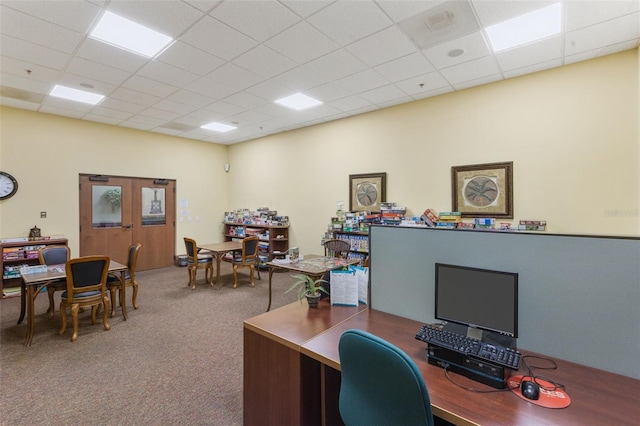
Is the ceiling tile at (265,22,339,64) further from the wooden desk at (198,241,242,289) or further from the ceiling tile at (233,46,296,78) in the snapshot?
the wooden desk at (198,241,242,289)

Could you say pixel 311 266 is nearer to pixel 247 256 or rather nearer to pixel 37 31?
pixel 247 256

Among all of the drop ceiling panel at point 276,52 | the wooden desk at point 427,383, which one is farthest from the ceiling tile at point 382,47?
the wooden desk at point 427,383

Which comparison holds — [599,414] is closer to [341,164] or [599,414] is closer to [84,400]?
[84,400]

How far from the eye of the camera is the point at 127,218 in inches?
254

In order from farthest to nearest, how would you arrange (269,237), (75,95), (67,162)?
(269,237), (67,162), (75,95)

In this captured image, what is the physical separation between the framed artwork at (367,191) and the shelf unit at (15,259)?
5550 millimetres

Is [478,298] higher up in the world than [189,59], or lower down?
lower down

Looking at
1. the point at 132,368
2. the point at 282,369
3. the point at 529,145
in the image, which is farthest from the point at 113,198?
the point at 529,145

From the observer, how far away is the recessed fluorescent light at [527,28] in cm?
268

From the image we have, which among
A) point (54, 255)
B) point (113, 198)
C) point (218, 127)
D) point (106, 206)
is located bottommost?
point (54, 255)

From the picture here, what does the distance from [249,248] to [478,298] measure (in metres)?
4.45

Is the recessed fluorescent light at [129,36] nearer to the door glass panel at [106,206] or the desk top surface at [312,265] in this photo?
the desk top surface at [312,265]

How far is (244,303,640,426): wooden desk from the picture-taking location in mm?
1040

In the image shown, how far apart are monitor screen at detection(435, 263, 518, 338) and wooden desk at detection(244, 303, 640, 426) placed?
0.23 metres
